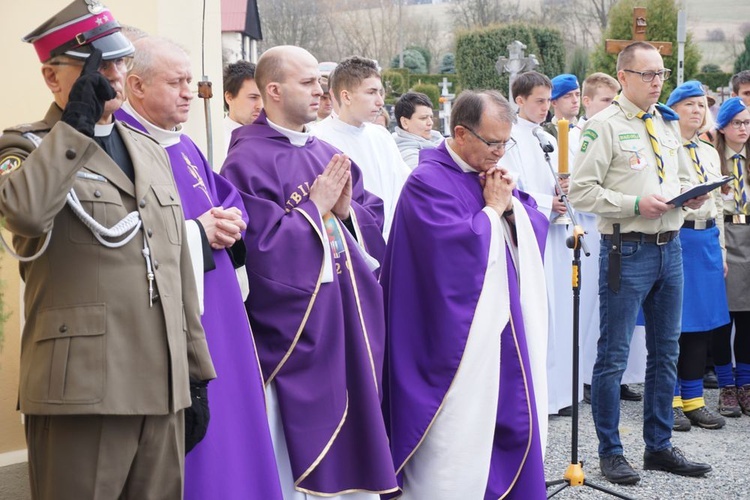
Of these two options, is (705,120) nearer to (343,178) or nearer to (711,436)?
(711,436)

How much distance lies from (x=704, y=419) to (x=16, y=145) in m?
5.29

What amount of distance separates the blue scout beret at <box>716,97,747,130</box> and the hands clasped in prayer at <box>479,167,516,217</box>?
339cm

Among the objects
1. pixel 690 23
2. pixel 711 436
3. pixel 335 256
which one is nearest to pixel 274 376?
pixel 335 256

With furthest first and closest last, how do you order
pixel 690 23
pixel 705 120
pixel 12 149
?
1. pixel 690 23
2. pixel 705 120
3. pixel 12 149

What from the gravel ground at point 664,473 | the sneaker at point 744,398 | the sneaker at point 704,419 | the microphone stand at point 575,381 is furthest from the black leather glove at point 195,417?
the sneaker at point 744,398

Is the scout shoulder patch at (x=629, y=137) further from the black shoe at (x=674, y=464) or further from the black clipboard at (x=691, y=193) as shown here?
the black shoe at (x=674, y=464)

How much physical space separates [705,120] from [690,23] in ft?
184

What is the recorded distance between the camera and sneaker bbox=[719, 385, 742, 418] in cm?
694

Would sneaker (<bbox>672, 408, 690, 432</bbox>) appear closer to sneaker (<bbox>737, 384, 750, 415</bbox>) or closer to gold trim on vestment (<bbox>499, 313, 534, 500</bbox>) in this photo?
sneaker (<bbox>737, 384, 750, 415</bbox>)

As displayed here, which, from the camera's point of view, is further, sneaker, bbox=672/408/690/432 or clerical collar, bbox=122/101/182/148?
sneaker, bbox=672/408/690/432

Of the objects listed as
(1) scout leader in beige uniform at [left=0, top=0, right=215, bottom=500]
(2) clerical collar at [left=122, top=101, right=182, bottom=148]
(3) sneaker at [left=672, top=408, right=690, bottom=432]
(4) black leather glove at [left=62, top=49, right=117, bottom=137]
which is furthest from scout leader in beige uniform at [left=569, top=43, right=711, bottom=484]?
(4) black leather glove at [left=62, top=49, right=117, bottom=137]

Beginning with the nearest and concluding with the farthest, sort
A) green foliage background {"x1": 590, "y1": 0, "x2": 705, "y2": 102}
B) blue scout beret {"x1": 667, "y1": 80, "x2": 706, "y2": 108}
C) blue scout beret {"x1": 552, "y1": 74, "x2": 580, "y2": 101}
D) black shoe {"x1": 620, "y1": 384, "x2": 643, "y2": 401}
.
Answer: blue scout beret {"x1": 667, "y1": 80, "x2": 706, "y2": 108} < black shoe {"x1": 620, "y1": 384, "x2": 643, "y2": 401} < blue scout beret {"x1": 552, "y1": 74, "x2": 580, "y2": 101} < green foliage background {"x1": 590, "y1": 0, "x2": 705, "y2": 102}

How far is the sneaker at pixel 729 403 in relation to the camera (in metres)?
6.94

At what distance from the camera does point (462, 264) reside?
14.2 ft
